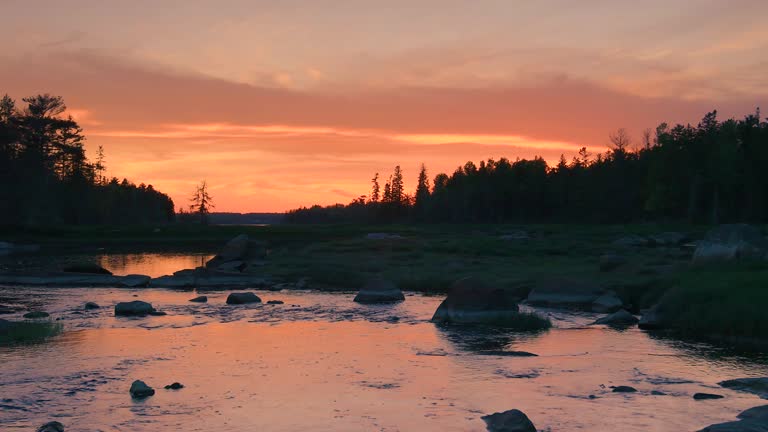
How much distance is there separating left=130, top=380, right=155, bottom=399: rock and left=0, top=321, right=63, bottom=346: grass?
31.7 ft

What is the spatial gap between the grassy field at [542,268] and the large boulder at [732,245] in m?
1.46

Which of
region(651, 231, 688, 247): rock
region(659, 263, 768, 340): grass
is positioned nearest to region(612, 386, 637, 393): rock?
region(659, 263, 768, 340): grass

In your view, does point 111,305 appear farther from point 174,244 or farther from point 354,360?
point 174,244

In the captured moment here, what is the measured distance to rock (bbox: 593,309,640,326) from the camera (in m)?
31.5

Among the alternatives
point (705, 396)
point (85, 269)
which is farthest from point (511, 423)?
point (85, 269)

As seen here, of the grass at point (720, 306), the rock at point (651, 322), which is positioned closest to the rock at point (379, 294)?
the rock at point (651, 322)

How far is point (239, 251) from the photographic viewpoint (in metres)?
68.0

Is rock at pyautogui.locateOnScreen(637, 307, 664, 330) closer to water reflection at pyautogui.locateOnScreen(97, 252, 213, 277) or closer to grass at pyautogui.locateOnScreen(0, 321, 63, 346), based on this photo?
grass at pyautogui.locateOnScreen(0, 321, 63, 346)

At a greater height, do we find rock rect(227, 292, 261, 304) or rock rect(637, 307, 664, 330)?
rock rect(637, 307, 664, 330)

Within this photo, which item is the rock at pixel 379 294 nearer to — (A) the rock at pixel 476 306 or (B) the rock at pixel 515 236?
(A) the rock at pixel 476 306

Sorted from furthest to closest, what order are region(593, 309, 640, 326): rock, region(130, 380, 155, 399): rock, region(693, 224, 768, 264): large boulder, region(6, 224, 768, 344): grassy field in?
region(693, 224, 768, 264): large boulder, region(593, 309, 640, 326): rock, region(6, 224, 768, 344): grassy field, region(130, 380, 155, 399): rock

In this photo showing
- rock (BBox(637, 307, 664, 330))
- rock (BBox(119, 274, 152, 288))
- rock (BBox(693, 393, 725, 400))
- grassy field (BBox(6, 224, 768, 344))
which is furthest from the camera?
rock (BBox(119, 274, 152, 288))

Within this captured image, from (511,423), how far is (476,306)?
649 inches

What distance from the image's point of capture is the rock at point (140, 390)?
19047 mm
